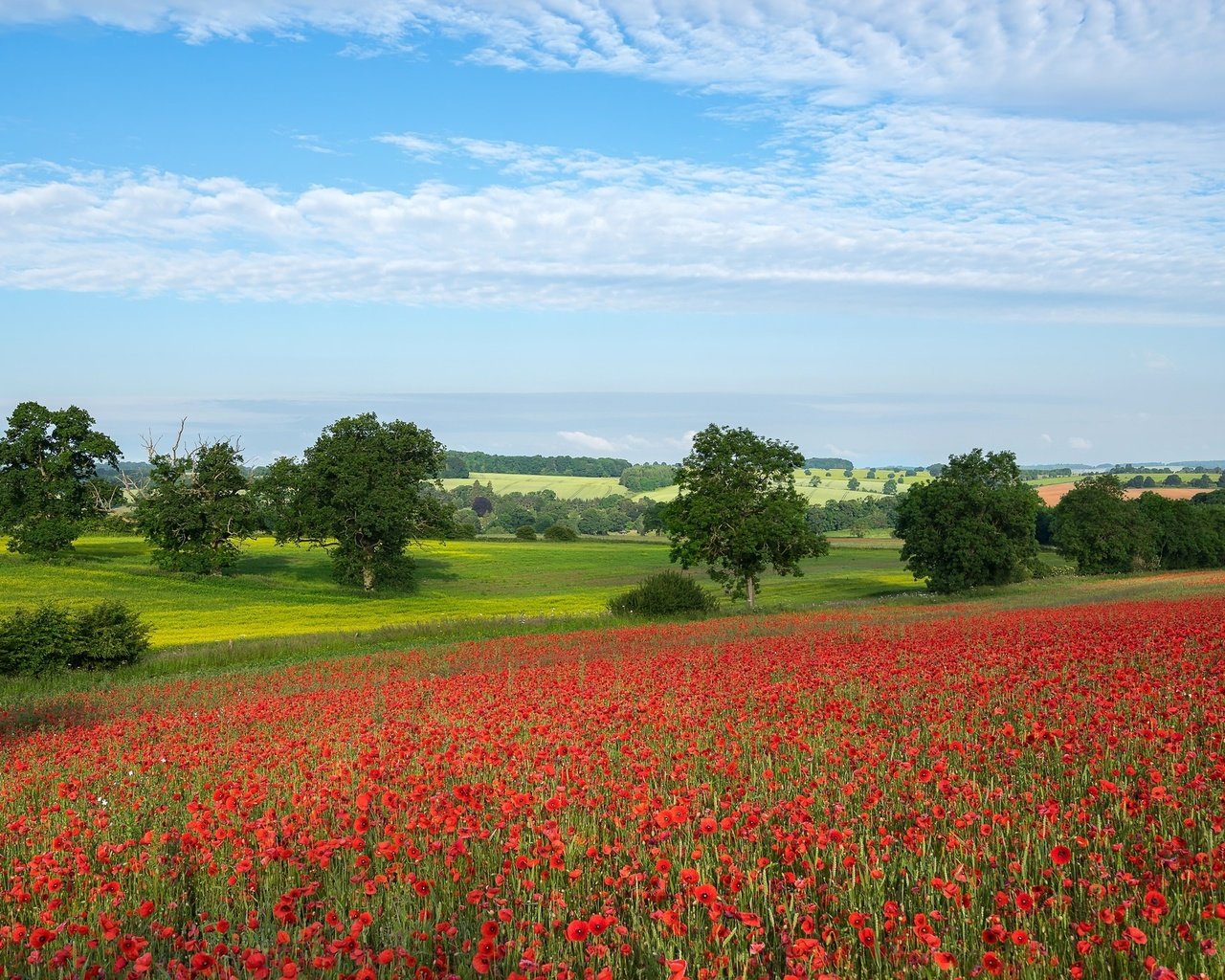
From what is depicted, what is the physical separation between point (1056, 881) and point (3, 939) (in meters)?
5.57

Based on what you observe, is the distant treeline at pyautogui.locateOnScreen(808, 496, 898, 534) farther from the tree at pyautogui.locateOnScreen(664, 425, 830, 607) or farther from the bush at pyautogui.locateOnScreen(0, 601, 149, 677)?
the bush at pyautogui.locateOnScreen(0, 601, 149, 677)

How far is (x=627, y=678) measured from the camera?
1402 centimetres

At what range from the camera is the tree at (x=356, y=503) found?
225 ft

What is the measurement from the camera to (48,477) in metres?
66.9

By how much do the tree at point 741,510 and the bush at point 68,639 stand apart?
26.5m

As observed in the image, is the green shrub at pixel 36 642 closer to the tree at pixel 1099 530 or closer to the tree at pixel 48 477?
the tree at pixel 48 477

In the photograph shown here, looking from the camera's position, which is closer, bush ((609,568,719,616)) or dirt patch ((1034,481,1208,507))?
bush ((609,568,719,616))

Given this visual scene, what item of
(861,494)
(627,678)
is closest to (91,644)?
(627,678)

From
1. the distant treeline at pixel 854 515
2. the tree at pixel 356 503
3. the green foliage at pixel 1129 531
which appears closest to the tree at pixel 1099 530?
the green foliage at pixel 1129 531

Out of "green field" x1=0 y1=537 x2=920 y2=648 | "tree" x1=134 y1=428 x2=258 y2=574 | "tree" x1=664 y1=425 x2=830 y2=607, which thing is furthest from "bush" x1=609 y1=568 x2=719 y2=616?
"tree" x1=134 y1=428 x2=258 y2=574

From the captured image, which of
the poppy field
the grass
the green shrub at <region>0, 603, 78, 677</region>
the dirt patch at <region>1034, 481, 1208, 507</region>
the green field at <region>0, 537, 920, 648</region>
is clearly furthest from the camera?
the dirt patch at <region>1034, 481, 1208, 507</region>

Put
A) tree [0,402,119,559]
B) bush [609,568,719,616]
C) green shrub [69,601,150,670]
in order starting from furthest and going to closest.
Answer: tree [0,402,119,559], bush [609,568,719,616], green shrub [69,601,150,670]

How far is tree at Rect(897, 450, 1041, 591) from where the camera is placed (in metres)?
65.0

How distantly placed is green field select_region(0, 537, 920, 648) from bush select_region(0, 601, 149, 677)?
789 centimetres
